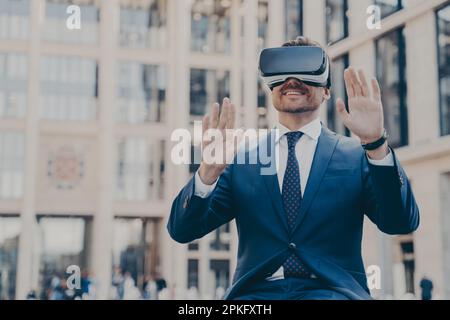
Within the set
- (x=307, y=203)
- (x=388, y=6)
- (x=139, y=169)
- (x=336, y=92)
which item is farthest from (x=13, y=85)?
(x=307, y=203)

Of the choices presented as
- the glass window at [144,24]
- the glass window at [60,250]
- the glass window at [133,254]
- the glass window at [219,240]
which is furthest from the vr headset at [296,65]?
the glass window at [219,240]

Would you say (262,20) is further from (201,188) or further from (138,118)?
(138,118)

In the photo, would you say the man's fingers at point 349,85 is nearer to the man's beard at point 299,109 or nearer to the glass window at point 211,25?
the man's beard at point 299,109

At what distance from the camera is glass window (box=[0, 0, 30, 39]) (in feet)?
14.6

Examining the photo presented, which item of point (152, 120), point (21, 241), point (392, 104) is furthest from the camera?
point (152, 120)

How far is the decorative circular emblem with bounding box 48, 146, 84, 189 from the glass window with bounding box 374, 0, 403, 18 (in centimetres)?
335

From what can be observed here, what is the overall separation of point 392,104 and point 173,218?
16.8 feet

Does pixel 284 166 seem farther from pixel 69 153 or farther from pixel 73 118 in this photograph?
pixel 69 153

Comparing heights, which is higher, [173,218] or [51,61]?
[51,61]

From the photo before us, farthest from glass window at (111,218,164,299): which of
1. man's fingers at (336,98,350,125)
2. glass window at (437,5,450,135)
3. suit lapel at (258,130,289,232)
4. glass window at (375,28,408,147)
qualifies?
man's fingers at (336,98,350,125)

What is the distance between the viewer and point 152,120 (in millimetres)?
7977

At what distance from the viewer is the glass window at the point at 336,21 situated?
15.6 feet

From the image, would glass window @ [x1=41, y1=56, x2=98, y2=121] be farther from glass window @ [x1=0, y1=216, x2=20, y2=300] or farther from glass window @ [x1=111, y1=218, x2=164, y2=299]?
glass window @ [x1=0, y1=216, x2=20, y2=300]
